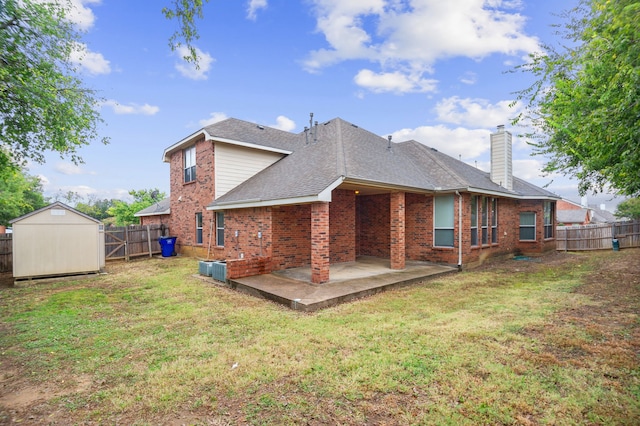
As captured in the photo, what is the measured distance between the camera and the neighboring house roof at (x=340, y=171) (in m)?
8.74

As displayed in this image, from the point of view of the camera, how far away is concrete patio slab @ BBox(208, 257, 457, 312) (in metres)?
→ 6.88

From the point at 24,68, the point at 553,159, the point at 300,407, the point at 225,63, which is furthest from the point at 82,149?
the point at 553,159

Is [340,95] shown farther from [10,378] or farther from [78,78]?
[10,378]

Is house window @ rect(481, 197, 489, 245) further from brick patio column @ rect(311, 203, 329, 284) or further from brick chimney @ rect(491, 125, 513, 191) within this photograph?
brick patio column @ rect(311, 203, 329, 284)

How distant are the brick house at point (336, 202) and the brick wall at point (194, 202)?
0.19 ft

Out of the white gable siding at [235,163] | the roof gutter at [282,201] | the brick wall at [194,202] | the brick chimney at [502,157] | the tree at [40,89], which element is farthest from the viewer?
the brick wall at [194,202]

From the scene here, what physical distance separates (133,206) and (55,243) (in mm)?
22880

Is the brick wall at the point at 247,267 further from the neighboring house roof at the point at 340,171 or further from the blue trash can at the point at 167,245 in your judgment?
the blue trash can at the point at 167,245

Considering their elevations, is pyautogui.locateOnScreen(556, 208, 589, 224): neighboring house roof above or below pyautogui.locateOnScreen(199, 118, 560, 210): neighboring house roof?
below

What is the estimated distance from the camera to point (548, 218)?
1634 cm

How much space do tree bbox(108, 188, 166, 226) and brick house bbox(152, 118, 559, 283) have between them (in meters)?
17.0

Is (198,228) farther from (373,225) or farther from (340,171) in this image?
(340,171)

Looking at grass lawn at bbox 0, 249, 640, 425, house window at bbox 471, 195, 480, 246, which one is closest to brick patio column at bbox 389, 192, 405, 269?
grass lawn at bbox 0, 249, 640, 425

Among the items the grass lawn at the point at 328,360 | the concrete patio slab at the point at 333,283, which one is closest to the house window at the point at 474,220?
the concrete patio slab at the point at 333,283
